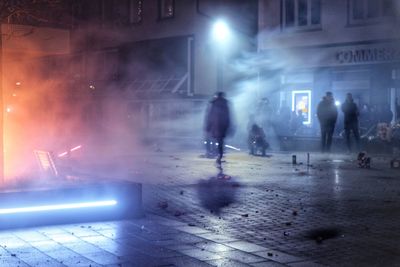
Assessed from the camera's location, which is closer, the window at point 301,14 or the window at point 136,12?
the window at point 301,14

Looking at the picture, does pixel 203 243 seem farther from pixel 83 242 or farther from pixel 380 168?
pixel 380 168

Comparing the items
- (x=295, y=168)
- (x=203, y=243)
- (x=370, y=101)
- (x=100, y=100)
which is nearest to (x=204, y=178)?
(x=295, y=168)

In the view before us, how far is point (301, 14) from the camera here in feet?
70.7

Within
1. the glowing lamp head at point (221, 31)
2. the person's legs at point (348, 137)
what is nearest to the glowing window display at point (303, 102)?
the glowing lamp head at point (221, 31)

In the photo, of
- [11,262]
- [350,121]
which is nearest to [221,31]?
[350,121]

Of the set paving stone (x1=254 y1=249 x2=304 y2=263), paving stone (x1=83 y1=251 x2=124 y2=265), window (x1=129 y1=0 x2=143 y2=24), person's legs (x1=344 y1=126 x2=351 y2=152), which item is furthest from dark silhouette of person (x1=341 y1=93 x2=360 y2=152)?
window (x1=129 y1=0 x2=143 y2=24)

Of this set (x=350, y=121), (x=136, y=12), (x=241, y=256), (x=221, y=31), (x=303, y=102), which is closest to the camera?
(x=241, y=256)

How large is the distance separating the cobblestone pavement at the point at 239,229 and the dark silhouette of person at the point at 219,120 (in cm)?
166

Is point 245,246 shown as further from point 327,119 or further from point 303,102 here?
point 303,102

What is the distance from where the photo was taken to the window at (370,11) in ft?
62.7

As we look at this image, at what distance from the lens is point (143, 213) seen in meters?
6.85

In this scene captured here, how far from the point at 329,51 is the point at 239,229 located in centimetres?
1559

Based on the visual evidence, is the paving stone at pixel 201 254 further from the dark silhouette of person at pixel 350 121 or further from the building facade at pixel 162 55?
the building facade at pixel 162 55

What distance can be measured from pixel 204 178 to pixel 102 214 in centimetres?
402
